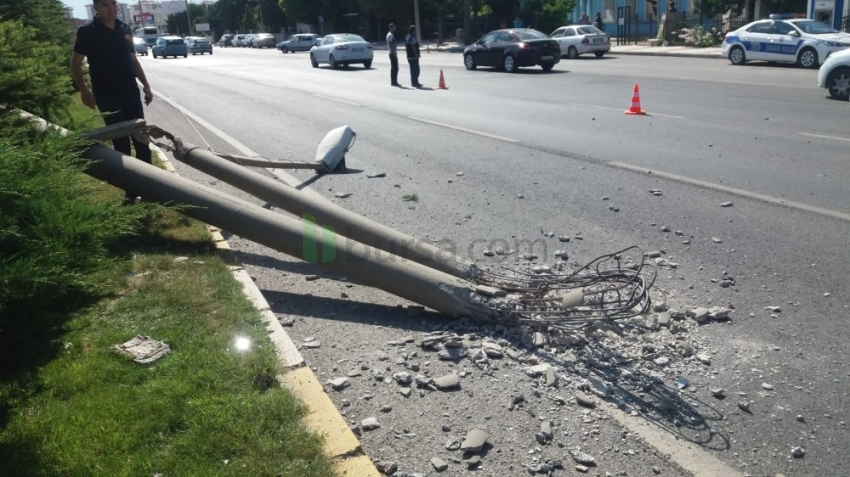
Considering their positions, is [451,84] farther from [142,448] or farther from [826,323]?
[142,448]

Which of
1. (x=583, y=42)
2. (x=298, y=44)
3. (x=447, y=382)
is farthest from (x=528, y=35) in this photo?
(x=298, y=44)

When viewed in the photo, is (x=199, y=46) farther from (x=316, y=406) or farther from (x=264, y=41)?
(x=316, y=406)

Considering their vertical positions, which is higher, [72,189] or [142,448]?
[72,189]

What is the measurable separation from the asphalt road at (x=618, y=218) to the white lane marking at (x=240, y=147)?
7.7 inches

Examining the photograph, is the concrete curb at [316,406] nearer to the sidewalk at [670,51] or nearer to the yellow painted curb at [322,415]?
the yellow painted curb at [322,415]

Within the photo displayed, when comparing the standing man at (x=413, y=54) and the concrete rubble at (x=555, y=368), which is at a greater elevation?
the standing man at (x=413, y=54)

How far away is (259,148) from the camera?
12188 millimetres

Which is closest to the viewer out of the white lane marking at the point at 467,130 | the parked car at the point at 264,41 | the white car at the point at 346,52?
the white lane marking at the point at 467,130

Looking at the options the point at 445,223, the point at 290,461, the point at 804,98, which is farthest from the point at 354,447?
the point at 804,98

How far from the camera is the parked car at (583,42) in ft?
110

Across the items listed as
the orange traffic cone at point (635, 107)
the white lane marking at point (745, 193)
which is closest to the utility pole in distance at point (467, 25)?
the orange traffic cone at point (635, 107)

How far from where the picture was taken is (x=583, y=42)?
33.6 metres

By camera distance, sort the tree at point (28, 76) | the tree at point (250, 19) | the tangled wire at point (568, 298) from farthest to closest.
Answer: the tree at point (250, 19) < the tree at point (28, 76) < the tangled wire at point (568, 298)

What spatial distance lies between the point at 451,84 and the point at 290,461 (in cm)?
2066
